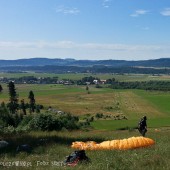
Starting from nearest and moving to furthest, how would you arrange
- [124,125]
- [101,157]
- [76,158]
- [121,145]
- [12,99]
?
[76,158] < [101,157] < [121,145] < [124,125] < [12,99]

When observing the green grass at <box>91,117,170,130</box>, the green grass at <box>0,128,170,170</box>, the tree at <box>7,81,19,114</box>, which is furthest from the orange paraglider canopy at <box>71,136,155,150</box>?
the tree at <box>7,81,19,114</box>

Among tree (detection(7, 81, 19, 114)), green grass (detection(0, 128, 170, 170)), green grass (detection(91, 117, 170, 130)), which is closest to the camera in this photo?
green grass (detection(0, 128, 170, 170))

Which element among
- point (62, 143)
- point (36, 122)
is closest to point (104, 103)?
point (36, 122)

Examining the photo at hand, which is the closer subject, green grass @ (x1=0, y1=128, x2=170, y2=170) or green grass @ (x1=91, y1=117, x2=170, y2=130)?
green grass @ (x1=0, y1=128, x2=170, y2=170)

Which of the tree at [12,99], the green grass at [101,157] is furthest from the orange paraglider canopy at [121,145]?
the tree at [12,99]

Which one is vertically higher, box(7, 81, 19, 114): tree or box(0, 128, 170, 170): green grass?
box(0, 128, 170, 170): green grass

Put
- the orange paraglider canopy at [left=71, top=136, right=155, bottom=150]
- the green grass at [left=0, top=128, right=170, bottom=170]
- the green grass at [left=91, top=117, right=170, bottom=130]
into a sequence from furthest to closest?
the green grass at [left=91, top=117, right=170, bottom=130]
the orange paraglider canopy at [left=71, top=136, right=155, bottom=150]
the green grass at [left=0, top=128, right=170, bottom=170]

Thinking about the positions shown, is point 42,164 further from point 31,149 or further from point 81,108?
point 81,108

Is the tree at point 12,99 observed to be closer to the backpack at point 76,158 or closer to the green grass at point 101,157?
the green grass at point 101,157

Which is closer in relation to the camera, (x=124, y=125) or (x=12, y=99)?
(x=124, y=125)

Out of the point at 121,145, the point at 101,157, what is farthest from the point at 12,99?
the point at 101,157

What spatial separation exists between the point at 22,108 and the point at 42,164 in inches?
4515

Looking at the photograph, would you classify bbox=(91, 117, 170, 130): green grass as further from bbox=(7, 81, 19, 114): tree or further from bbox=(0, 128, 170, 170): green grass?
bbox=(0, 128, 170, 170): green grass

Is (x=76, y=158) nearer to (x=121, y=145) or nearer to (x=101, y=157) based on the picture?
(x=101, y=157)
